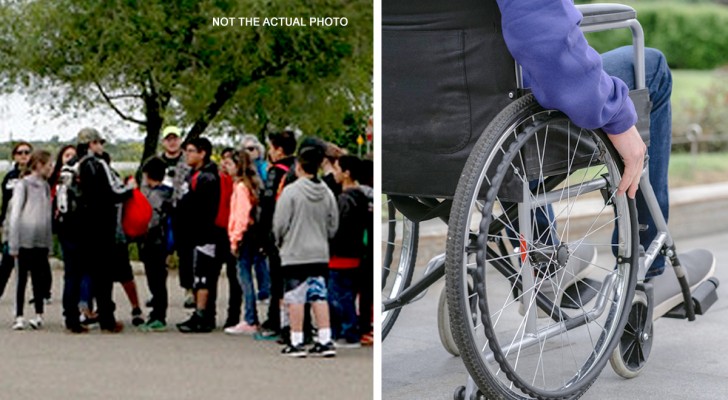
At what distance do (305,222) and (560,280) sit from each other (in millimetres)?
777

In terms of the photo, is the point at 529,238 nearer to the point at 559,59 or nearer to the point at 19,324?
the point at 559,59

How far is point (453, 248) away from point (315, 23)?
88 centimetres

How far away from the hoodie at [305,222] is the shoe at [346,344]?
246 millimetres

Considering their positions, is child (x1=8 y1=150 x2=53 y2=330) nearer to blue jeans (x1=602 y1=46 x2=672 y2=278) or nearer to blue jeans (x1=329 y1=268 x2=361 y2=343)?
blue jeans (x1=329 y1=268 x2=361 y2=343)

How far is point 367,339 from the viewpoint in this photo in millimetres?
3807

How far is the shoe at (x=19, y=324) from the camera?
3.68m

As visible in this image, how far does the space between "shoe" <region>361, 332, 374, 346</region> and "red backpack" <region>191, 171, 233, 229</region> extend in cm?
55

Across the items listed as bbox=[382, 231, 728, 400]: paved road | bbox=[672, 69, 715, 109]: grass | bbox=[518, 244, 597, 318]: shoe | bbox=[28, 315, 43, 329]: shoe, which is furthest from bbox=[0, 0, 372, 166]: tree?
bbox=[672, 69, 715, 109]: grass

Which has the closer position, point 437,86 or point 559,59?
point 559,59

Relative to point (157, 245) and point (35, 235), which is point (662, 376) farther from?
point (35, 235)

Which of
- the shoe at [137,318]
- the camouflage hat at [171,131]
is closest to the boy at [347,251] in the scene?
the camouflage hat at [171,131]

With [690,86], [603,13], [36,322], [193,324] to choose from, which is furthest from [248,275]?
[690,86]

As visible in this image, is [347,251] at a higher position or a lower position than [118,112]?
lower

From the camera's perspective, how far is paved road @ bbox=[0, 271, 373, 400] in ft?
12.1
